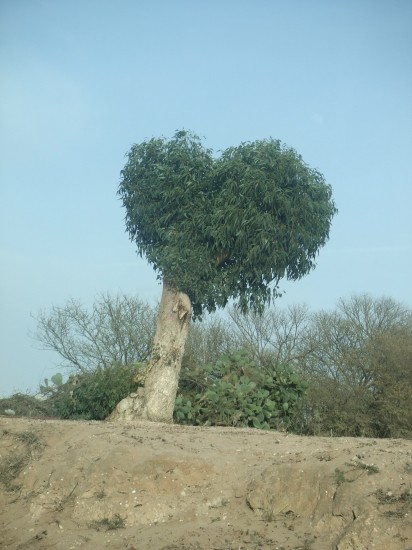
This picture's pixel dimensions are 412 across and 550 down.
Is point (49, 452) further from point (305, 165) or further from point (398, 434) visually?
point (398, 434)

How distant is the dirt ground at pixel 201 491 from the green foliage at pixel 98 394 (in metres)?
4.84

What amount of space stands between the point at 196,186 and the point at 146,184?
4.30 feet

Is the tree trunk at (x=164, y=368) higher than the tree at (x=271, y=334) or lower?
lower

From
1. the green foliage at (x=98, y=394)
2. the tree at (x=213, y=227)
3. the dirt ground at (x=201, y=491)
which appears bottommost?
the dirt ground at (x=201, y=491)

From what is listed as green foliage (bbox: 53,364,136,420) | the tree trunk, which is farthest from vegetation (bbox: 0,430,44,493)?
green foliage (bbox: 53,364,136,420)

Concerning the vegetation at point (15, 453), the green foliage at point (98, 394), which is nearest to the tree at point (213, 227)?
the green foliage at point (98, 394)

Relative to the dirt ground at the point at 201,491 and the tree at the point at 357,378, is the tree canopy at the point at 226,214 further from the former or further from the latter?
the tree at the point at 357,378

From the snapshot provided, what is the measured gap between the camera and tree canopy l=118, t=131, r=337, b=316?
51.9 ft

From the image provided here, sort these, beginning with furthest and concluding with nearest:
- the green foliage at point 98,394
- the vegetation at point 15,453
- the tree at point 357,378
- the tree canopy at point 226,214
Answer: the tree at point 357,378 < the green foliage at point 98,394 < the tree canopy at point 226,214 < the vegetation at point 15,453

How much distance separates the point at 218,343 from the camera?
3550 centimetres

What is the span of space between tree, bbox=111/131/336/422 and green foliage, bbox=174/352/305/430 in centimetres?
215

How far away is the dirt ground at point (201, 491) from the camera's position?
8.20 metres

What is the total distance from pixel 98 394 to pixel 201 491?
27.5ft

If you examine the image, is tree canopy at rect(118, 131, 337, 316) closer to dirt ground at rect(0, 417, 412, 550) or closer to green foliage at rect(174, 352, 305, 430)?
green foliage at rect(174, 352, 305, 430)
